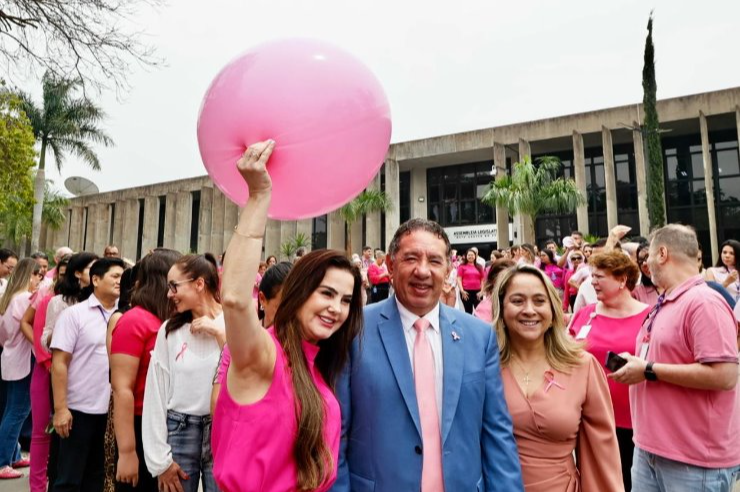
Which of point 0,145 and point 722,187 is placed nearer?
point 0,145

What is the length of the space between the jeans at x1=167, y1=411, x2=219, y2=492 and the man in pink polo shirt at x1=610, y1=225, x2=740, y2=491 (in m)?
2.24

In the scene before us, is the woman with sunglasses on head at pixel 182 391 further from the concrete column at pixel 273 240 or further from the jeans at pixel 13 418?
the concrete column at pixel 273 240

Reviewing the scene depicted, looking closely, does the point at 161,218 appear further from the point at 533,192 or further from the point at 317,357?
the point at 317,357

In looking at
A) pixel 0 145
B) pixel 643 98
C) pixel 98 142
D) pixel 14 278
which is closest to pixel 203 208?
pixel 98 142

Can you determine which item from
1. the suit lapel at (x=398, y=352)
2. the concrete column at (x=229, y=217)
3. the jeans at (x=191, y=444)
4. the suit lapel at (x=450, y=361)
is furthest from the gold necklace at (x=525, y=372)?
the concrete column at (x=229, y=217)

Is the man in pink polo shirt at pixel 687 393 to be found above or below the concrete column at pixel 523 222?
below

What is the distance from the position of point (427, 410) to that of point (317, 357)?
0.48 metres

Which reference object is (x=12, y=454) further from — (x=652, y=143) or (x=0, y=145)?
(x=652, y=143)

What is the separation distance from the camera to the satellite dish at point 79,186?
3566 centimetres

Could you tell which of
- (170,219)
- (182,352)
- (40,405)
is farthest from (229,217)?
(182,352)

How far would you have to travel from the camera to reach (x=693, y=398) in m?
2.51

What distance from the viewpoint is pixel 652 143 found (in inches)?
773

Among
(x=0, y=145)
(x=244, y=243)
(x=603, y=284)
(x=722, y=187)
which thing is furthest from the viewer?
(x=722, y=187)

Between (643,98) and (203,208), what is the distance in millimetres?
25211
